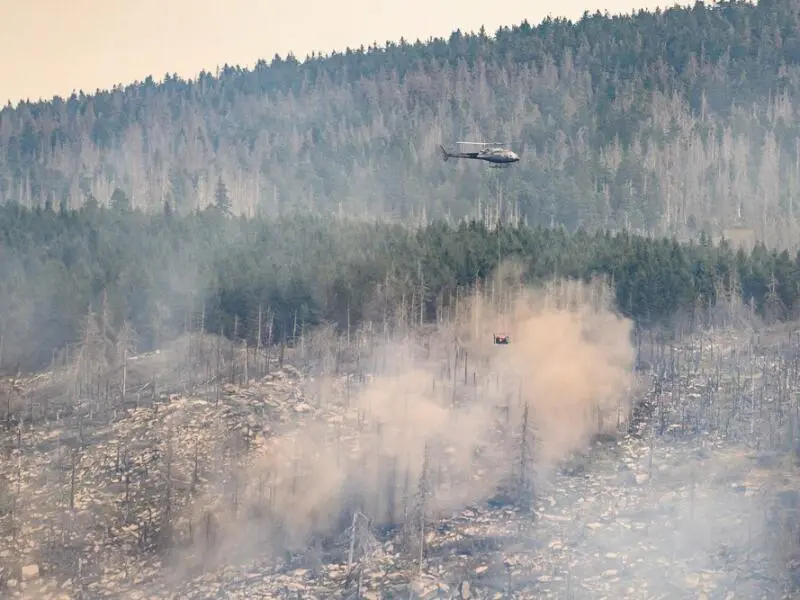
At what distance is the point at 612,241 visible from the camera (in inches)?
6516

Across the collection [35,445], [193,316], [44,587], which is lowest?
[44,587]

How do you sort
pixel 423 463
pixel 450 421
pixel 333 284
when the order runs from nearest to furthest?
pixel 423 463 < pixel 450 421 < pixel 333 284

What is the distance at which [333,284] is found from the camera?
151 meters

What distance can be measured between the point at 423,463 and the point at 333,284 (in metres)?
33.0

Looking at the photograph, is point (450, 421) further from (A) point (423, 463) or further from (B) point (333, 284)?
(B) point (333, 284)

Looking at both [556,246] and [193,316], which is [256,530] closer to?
[193,316]

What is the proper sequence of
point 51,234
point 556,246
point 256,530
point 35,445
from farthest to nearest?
point 51,234, point 556,246, point 35,445, point 256,530

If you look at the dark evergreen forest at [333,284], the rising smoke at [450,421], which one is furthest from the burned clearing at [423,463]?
the dark evergreen forest at [333,284]

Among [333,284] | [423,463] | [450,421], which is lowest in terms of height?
[423,463]

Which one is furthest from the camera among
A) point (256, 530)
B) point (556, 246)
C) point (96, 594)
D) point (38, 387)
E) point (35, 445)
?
point (556, 246)

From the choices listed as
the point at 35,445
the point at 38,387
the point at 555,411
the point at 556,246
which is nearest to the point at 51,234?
the point at 38,387

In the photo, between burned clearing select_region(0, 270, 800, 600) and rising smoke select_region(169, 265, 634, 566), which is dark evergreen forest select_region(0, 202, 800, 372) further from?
rising smoke select_region(169, 265, 634, 566)

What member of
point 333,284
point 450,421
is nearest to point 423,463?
point 450,421

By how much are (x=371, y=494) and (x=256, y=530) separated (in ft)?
38.2
